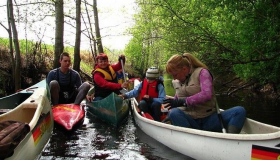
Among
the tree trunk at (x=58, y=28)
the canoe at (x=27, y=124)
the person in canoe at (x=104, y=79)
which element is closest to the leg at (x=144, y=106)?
the person in canoe at (x=104, y=79)

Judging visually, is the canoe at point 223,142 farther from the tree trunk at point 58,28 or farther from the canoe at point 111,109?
the tree trunk at point 58,28

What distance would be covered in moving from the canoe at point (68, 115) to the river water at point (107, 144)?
148 mm

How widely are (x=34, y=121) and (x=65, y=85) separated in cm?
282

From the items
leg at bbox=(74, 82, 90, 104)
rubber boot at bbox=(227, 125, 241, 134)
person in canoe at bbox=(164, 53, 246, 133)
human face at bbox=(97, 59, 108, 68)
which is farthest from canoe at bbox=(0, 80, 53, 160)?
rubber boot at bbox=(227, 125, 241, 134)

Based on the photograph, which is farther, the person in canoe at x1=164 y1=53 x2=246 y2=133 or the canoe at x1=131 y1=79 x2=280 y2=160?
the person in canoe at x1=164 y1=53 x2=246 y2=133

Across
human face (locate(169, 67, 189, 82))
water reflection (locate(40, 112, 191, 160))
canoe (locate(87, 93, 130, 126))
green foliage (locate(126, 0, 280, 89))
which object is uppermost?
green foliage (locate(126, 0, 280, 89))

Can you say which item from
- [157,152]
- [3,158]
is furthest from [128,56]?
[3,158]

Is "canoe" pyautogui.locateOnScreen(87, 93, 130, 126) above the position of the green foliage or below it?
below

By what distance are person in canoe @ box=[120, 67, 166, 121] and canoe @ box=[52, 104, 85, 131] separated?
1179mm

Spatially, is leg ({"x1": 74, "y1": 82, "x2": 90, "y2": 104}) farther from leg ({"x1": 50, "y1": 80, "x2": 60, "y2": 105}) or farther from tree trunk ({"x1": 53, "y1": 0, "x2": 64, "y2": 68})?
tree trunk ({"x1": 53, "y1": 0, "x2": 64, "y2": 68})

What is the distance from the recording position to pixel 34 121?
3477 mm

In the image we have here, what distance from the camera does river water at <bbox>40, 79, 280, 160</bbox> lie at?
393cm

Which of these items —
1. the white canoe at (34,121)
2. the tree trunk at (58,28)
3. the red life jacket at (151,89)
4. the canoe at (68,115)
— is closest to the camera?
the white canoe at (34,121)

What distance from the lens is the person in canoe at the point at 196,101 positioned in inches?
131
